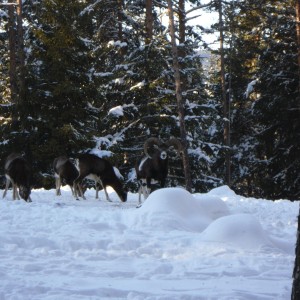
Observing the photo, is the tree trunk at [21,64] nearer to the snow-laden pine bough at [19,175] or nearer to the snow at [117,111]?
the snow at [117,111]

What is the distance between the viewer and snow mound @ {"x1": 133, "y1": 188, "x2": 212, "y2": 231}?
10.1 meters

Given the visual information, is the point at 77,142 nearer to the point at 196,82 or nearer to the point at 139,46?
the point at 139,46

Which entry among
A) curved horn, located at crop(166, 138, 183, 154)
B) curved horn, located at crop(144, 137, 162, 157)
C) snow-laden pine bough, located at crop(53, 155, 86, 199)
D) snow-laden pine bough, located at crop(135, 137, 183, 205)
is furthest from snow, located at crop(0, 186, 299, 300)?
curved horn, located at crop(166, 138, 183, 154)

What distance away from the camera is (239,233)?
861 cm

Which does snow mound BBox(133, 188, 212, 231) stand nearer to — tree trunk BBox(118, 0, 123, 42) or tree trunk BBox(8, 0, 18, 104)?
tree trunk BBox(8, 0, 18, 104)

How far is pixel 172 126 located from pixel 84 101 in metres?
4.54

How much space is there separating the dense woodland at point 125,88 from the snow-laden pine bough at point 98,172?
4.49 metres

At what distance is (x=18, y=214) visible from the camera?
446 inches

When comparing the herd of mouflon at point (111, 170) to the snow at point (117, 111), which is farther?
the snow at point (117, 111)

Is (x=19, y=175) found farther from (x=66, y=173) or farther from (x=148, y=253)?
(x=148, y=253)

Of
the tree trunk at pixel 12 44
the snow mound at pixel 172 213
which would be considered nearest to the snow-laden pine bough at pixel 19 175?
the snow mound at pixel 172 213

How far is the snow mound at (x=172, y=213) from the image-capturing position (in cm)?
1006

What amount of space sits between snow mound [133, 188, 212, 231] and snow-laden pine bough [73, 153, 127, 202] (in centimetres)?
667

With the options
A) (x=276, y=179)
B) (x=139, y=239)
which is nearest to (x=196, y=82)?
(x=276, y=179)
